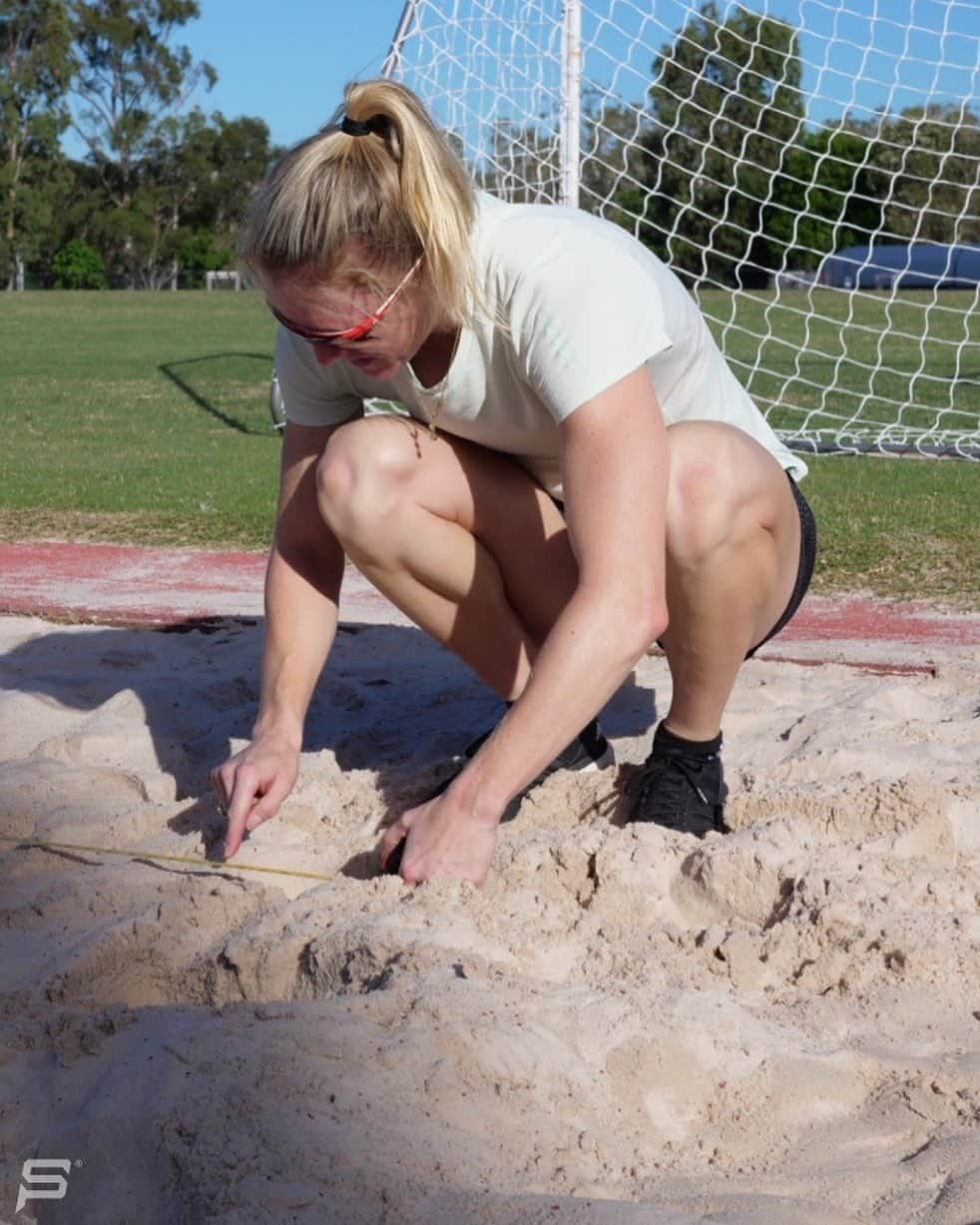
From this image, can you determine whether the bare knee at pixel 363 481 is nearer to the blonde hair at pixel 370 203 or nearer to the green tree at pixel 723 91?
the blonde hair at pixel 370 203

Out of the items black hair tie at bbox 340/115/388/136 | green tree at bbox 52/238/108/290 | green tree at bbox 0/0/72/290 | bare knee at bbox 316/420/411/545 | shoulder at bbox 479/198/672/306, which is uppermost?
black hair tie at bbox 340/115/388/136

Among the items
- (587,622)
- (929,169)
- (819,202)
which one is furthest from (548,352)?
(819,202)

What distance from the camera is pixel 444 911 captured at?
2303 millimetres

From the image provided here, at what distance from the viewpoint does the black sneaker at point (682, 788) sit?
9.10ft

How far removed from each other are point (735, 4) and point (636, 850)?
7.17 m

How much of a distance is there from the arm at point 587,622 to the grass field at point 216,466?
257 centimetres

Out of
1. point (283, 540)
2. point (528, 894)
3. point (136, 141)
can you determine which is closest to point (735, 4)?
point (283, 540)

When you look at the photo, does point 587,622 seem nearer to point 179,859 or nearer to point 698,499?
point 698,499

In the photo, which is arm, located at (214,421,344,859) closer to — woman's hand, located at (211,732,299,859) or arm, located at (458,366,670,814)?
woman's hand, located at (211,732,299,859)

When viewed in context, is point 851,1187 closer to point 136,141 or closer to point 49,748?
point 49,748

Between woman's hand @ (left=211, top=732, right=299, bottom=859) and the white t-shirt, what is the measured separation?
641 mm

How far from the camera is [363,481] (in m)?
2.79

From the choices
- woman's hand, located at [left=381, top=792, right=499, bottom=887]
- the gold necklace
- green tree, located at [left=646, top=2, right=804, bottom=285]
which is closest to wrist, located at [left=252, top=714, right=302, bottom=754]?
woman's hand, located at [left=381, top=792, right=499, bottom=887]

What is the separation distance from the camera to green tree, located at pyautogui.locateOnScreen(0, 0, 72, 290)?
46.0 m
